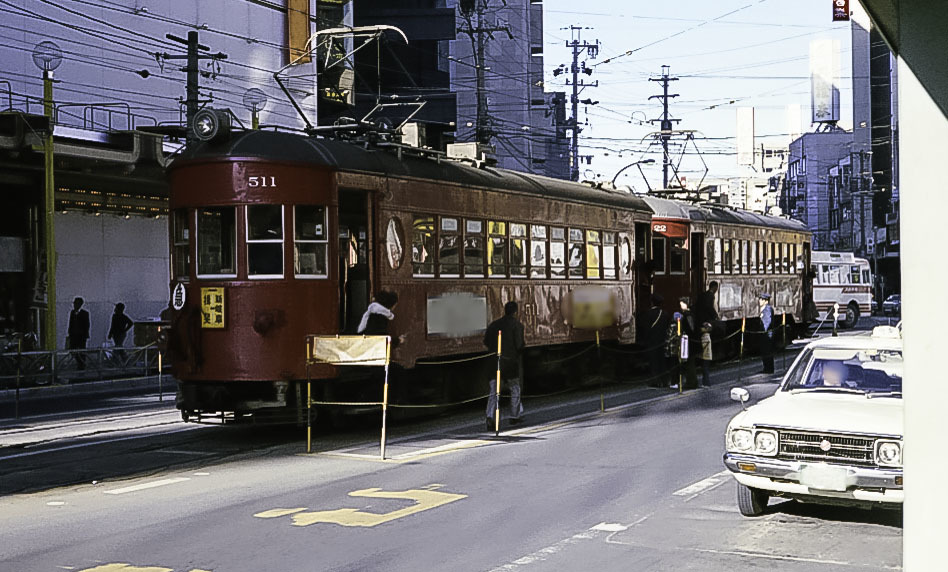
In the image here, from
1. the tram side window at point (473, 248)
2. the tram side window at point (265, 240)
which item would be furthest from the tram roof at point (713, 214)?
the tram side window at point (265, 240)

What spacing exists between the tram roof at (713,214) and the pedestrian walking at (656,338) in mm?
4264

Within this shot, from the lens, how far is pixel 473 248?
18094 millimetres

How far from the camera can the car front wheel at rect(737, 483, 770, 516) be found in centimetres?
996

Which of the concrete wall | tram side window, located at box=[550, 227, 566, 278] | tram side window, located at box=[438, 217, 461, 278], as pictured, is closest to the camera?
tram side window, located at box=[438, 217, 461, 278]

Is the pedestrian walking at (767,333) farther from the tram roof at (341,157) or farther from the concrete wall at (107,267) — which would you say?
the concrete wall at (107,267)

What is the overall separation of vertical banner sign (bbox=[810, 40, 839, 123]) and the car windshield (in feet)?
301

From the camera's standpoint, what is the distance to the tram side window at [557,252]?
2070 centimetres

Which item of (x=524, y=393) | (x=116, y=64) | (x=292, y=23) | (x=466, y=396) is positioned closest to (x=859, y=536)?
(x=466, y=396)

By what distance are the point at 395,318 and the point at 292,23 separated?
29550 mm

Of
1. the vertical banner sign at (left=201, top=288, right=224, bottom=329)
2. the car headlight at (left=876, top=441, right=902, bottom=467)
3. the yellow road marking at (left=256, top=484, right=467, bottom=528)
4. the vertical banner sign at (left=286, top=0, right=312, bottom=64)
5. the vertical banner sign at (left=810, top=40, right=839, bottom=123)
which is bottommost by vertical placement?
the yellow road marking at (left=256, top=484, right=467, bottom=528)

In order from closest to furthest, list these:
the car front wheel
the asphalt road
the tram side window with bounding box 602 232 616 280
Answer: the asphalt road, the car front wheel, the tram side window with bounding box 602 232 616 280

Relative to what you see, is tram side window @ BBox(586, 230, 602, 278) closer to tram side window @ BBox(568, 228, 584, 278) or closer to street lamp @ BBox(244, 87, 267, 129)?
tram side window @ BBox(568, 228, 584, 278)

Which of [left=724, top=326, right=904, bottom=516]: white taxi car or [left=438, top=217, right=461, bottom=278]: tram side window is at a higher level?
[left=438, top=217, right=461, bottom=278]: tram side window

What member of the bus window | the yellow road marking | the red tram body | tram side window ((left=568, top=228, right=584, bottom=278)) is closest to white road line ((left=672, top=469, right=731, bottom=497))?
the yellow road marking
